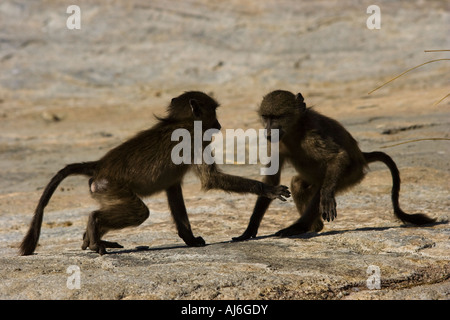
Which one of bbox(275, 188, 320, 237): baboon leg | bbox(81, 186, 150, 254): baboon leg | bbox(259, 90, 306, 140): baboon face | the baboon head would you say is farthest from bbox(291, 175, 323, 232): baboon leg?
bbox(81, 186, 150, 254): baboon leg

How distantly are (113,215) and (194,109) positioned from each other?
1154 millimetres

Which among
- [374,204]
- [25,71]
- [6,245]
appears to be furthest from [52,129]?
[374,204]

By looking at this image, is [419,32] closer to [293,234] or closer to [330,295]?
[293,234]

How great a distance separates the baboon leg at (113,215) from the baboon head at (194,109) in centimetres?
84

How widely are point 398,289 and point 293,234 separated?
1565 mm

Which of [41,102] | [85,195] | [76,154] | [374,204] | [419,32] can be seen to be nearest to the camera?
[374,204]

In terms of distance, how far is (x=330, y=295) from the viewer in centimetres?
368

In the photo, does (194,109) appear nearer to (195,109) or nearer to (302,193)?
(195,109)

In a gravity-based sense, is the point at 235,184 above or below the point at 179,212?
above

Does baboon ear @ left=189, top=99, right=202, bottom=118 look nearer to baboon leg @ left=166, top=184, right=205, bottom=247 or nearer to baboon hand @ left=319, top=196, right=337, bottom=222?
baboon leg @ left=166, top=184, right=205, bottom=247

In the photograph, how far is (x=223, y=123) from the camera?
36.9 feet

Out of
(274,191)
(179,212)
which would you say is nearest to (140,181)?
(179,212)

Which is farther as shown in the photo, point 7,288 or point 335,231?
point 335,231

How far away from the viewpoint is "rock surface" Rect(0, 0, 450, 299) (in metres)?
3.95
